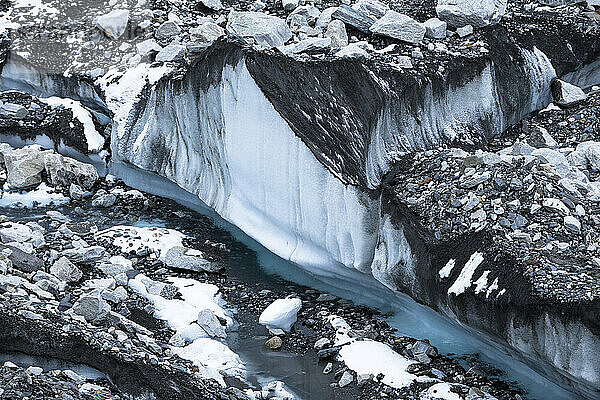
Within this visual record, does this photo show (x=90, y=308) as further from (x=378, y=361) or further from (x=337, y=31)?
(x=337, y=31)

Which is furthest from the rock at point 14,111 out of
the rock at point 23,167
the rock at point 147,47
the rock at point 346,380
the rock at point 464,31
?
the rock at point 346,380

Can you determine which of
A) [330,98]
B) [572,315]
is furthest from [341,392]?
[330,98]

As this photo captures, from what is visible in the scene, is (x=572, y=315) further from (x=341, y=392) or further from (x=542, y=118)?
(x=542, y=118)

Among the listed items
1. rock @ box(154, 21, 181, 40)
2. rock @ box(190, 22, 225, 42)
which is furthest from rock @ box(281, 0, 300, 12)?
rock @ box(154, 21, 181, 40)

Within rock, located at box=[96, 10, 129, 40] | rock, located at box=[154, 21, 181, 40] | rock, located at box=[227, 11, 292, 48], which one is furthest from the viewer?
rock, located at box=[96, 10, 129, 40]

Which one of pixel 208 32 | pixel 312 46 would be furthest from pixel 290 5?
pixel 312 46

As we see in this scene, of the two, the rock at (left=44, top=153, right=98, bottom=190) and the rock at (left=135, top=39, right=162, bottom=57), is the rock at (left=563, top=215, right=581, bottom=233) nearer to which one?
the rock at (left=135, top=39, right=162, bottom=57)
